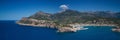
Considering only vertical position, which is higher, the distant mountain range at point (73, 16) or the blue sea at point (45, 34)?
the distant mountain range at point (73, 16)

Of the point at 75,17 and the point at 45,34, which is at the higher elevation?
the point at 75,17

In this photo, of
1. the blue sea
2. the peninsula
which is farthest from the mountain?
the blue sea

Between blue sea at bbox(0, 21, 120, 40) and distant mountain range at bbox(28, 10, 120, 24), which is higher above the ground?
distant mountain range at bbox(28, 10, 120, 24)

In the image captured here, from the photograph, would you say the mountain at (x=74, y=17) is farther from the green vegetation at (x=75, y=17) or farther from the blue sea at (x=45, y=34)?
the blue sea at (x=45, y=34)

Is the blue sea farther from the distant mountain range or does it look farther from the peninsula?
the distant mountain range

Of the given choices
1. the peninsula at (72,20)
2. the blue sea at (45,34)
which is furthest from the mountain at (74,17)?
the blue sea at (45,34)

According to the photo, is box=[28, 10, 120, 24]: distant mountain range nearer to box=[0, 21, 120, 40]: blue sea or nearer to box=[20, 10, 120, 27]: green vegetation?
box=[20, 10, 120, 27]: green vegetation

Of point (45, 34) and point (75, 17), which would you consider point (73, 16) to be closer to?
point (75, 17)

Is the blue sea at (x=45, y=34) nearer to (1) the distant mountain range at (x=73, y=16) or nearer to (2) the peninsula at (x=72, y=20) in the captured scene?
(2) the peninsula at (x=72, y=20)

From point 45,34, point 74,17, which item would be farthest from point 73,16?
point 45,34
